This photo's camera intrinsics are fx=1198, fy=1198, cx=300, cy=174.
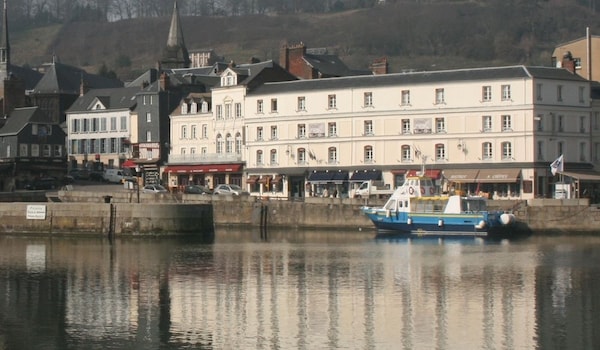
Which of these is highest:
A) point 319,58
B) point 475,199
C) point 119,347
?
point 319,58

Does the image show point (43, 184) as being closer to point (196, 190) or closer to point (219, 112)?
point (196, 190)

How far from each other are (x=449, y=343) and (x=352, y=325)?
418cm

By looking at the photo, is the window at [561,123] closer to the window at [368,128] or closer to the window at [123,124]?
the window at [368,128]

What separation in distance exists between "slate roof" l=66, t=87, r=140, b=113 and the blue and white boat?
41.2 meters

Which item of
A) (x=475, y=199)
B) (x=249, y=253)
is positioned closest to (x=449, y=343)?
(x=249, y=253)

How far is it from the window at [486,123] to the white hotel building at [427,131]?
0.24ft

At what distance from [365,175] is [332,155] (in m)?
3.94

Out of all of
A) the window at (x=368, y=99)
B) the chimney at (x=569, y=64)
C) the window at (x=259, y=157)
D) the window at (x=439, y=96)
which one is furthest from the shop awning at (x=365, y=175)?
the chimney at (x=569, y=64)

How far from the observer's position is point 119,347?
36875 mm

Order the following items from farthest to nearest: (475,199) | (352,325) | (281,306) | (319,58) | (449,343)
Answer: (319,58) < (475,199) < (281,306) < (352,325) < (449,343)

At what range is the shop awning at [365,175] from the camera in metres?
90.2

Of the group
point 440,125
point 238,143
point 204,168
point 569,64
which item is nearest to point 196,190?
point 204,168

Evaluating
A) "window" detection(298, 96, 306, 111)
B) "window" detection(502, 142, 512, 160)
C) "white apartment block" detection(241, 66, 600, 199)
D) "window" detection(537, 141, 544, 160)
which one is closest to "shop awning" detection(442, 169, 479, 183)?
"white apartment block" detection(241, 66, 600, 199)

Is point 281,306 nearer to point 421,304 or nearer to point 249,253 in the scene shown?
point 421,304
